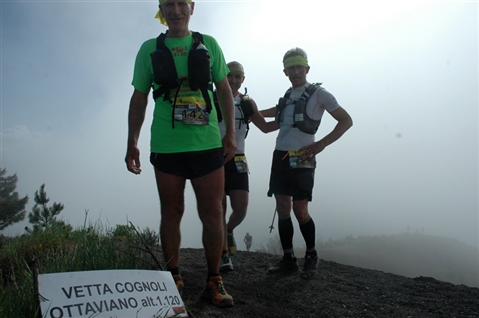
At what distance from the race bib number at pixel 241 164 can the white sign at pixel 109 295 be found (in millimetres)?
2266

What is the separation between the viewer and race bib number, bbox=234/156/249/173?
4.69 m

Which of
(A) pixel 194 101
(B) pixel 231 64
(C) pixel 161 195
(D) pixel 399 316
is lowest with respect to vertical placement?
(D) pixel 399 316

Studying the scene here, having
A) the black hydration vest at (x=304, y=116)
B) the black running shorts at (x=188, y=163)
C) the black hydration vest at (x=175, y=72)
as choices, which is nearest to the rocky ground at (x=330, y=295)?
the black running shorts at (x=188, y=163)

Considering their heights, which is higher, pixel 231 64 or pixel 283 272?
pixel 231 64

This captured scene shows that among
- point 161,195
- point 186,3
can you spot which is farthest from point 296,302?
point 186,3

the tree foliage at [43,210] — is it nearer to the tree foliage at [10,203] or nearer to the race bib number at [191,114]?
the tree foliage at [10,203]

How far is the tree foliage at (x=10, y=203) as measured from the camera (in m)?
13.1

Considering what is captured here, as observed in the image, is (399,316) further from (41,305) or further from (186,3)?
(186,3)

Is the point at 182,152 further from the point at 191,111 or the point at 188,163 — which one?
the point at 191,111

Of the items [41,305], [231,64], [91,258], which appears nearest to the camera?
[41,305]

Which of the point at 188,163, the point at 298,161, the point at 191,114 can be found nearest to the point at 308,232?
the point at 298,161

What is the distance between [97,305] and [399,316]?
93.1 inches

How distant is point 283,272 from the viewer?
4547 millimetres

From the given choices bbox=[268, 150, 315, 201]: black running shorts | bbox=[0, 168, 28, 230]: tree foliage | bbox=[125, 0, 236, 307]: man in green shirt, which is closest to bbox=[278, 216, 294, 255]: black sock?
bbox=[268, 150, 315, 201]: black running shorts
